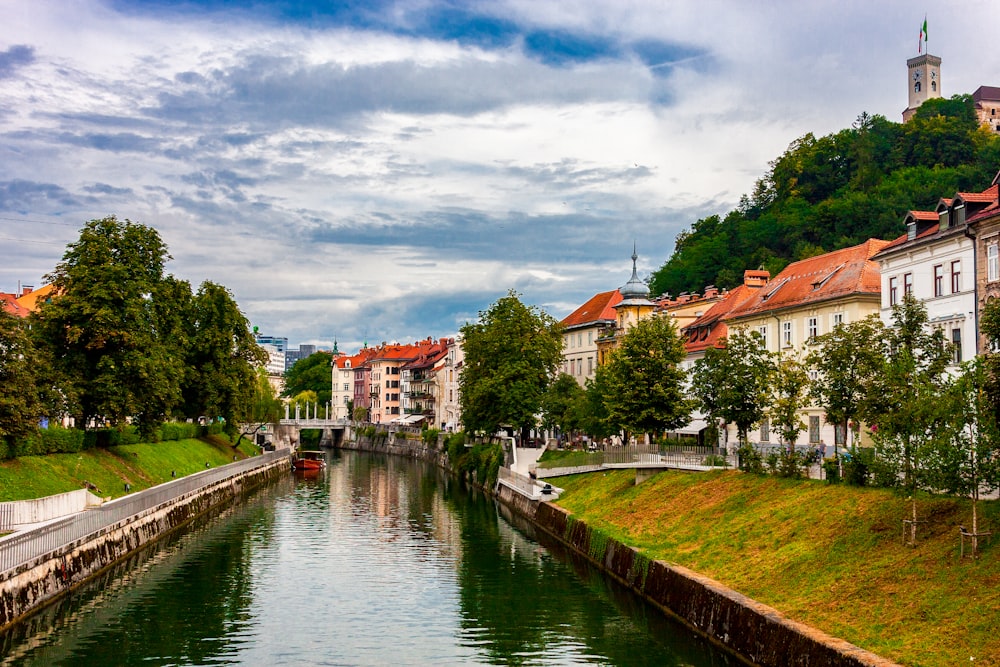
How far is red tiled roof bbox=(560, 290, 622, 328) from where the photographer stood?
91.1 metres

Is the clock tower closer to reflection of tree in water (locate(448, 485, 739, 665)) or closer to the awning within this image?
the awning

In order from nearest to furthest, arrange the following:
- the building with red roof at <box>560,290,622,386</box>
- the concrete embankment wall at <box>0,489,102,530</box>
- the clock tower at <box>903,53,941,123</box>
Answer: the concrete embankment wall at <box>0,489,102,530</box> → the building with red roof at <box>560,290,622,386</box> → the clock tower at <box>903,53,941,123</box>

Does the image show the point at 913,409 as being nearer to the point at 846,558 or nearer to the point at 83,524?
the point at 846,558

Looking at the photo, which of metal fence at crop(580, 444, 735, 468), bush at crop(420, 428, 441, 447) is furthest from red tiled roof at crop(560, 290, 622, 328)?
metal fence at crop(580, 444, 735, 468)

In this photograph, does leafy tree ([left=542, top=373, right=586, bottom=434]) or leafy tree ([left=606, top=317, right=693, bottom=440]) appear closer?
leafy tree ([left=606, top=317, right=693, bottom=440])

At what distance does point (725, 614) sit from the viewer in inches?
981

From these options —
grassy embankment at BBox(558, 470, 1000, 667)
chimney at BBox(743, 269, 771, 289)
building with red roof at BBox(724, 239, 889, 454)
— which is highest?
chimney at BBox(743, 269, 771, 289)

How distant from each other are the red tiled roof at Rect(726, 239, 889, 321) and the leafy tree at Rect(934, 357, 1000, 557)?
3132cm

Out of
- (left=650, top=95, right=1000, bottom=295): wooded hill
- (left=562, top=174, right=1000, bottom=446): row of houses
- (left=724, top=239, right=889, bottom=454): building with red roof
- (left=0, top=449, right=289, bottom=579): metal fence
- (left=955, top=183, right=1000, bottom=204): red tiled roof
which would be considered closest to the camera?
(left=0, top=449, right=289, bottom=579): metal fence

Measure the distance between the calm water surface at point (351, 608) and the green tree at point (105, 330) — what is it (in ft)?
26.8

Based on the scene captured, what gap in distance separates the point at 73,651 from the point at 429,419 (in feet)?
445

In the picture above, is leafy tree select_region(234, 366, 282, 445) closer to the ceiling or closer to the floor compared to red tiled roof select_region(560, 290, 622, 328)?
closer to the floor

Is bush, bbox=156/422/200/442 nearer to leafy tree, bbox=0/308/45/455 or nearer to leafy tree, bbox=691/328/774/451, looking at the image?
leafy tree, bbox=0/308/45/455

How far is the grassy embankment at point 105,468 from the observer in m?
38.8
